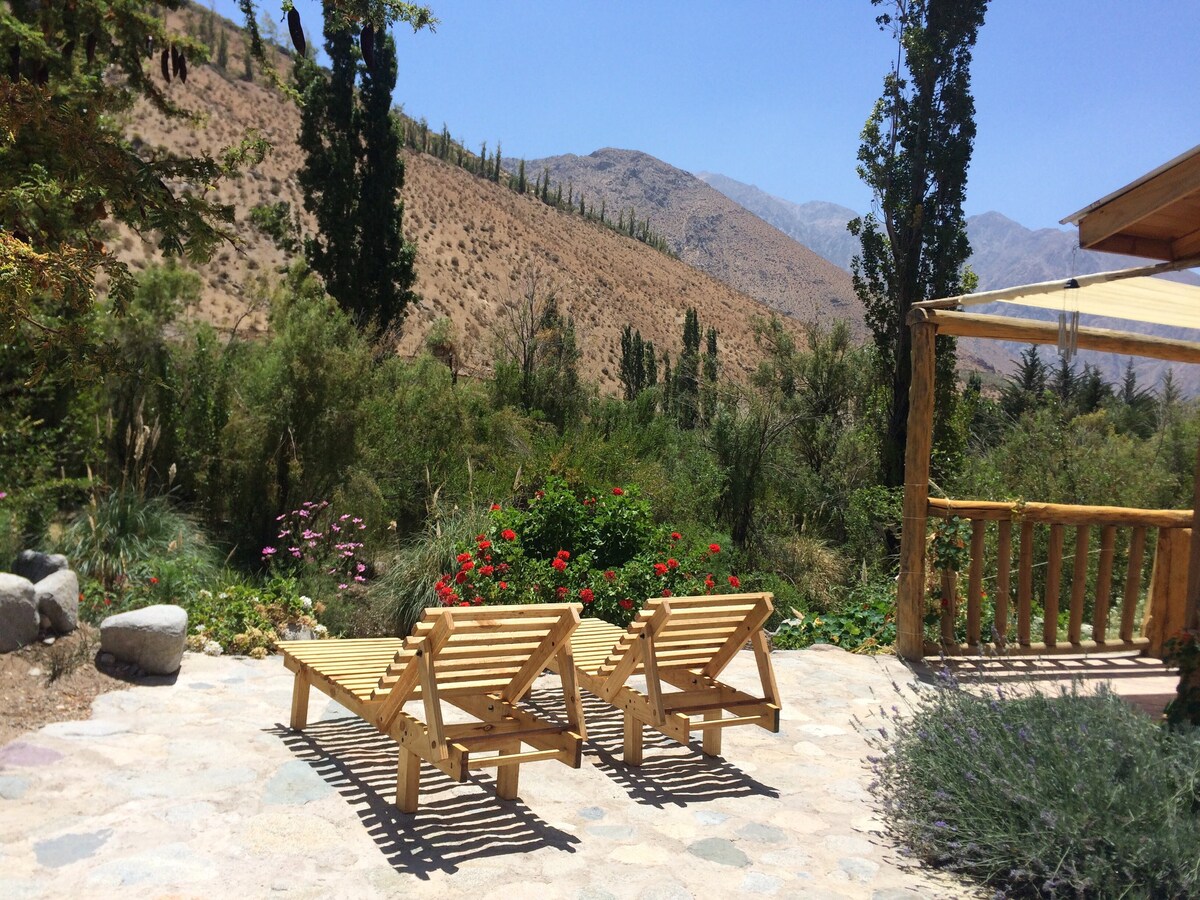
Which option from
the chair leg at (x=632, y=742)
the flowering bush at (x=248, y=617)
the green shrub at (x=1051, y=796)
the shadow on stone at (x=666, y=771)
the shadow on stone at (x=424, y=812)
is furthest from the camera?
the flowering bush at (x=248, y=617)

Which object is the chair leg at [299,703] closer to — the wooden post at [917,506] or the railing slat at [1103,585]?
the wooden post at [917,506]

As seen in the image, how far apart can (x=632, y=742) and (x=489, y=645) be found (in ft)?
3.70

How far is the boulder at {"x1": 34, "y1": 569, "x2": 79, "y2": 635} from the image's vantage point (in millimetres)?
5395

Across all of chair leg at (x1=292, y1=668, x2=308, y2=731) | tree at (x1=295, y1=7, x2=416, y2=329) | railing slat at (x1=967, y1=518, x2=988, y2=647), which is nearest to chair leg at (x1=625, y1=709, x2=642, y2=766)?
chair leg at (x1=292, y1=668, x2=308, y2=731)

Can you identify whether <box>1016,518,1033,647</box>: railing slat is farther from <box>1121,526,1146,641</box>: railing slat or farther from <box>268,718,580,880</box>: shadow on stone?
<box>268,718,580,880</box>: shadow on stone

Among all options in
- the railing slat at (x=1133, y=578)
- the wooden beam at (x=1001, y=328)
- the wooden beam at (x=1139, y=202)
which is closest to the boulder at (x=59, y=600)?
the wooden beam at (x=1001, y=328)

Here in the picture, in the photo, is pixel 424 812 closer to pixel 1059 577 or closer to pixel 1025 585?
pixel 1025 585

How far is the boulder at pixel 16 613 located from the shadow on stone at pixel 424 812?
1599mm

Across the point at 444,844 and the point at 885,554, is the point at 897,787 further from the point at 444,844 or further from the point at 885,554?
the point at 885,554

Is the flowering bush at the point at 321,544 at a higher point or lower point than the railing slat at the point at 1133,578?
lower

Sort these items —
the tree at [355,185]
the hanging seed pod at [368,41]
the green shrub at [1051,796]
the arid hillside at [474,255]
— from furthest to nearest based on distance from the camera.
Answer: the arid hillside at [474,255], the tree at [355,185], the hanging seed pod at [368,41], the green shrub at [1051,796]

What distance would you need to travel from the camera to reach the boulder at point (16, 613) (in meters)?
5.06

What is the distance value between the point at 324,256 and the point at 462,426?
28.8ft

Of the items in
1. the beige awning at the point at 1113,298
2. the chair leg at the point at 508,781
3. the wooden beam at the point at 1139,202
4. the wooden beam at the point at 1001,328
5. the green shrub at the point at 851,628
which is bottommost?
the chair leg at the point at 508,781
